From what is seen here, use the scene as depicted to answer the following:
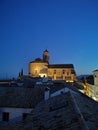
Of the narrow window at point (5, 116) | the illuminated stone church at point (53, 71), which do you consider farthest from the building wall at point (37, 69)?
the narrow window at point (5, 116)

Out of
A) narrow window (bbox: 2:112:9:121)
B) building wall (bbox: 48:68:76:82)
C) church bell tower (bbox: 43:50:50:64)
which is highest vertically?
church bell tower (bbox: 43:50:50:64)

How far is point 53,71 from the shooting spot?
110 metres

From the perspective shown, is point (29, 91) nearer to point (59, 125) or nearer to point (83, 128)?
point (59, 125)

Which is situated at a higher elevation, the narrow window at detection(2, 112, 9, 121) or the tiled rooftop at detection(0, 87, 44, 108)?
the tiled rooftop at detection(0, 87, 44, 108)

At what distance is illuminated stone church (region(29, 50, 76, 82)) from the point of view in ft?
354

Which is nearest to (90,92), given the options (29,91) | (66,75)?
(29,91)

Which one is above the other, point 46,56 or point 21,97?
point 46,56

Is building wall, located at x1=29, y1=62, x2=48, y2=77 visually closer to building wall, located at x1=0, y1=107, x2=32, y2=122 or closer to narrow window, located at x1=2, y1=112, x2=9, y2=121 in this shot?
building wall, located at x1=0, y1=107, x2=32, y2=122

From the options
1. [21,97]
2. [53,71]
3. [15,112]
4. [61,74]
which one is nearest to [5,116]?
[15,112]

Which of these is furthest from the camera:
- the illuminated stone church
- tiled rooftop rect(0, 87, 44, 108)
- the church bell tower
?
the church bell tower

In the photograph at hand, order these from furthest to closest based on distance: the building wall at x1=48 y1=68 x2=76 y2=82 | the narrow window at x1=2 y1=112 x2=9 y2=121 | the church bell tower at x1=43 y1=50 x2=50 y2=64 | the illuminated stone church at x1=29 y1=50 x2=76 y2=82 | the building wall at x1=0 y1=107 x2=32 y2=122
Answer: the church bell tower at x1=43 y1=50 x2=50 y2=64 → the illuminated stone church at x1=29 y1=50 x2=76 y2=82 → the building wall at x1=48 y1=68 x2=76 y2=82 → the narrow window at x1=2 y1=112 x2=9 y2=121 → the building wall at x1=0 y1=107 x2=32 y2=122

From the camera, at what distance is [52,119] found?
12750mm

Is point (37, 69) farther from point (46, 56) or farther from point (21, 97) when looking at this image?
point (21, 97)

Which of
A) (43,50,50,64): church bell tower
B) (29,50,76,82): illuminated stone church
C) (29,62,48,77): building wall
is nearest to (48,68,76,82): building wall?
(29,50,76,82): illuminated stone church
